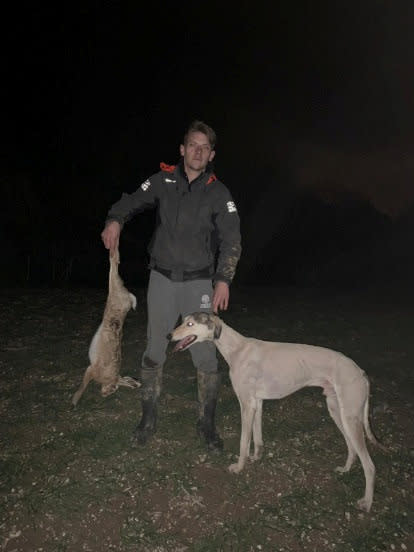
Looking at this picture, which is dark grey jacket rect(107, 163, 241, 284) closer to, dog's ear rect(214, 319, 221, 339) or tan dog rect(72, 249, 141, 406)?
dog's ear rect(214, 319, 221, 339)

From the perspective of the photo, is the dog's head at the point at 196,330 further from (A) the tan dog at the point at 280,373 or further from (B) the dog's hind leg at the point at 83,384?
(B) the dog's hind leg at the point at 83,384

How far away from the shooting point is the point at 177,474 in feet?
13.4

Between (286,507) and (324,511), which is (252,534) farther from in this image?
(324,511)

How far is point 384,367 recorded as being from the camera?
7.86 meters

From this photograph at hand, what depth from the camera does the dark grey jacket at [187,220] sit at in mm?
4152

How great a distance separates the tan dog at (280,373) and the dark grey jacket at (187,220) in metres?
0.65

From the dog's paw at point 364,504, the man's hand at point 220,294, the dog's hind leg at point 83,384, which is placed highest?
the man's hand at point 220,294

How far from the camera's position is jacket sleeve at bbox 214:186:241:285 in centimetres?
422

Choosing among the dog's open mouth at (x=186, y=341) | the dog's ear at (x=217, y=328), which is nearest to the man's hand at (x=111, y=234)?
the dog's open mouth at (x=186, y=341)

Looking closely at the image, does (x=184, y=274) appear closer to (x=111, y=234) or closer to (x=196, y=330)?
(x=196, y=330)

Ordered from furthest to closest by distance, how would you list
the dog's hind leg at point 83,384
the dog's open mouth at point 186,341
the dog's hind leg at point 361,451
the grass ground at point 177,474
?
1. the dog's hind leg at point 83,384
2. the dog's open mouth at point 186,341
3. the dog's hind leg at point 361,451
4. the grass ground at point 177,474

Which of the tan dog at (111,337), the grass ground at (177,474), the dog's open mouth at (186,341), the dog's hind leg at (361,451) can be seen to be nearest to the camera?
the grass ground at (177,474)

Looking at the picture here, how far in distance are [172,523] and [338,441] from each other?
262 centimetres

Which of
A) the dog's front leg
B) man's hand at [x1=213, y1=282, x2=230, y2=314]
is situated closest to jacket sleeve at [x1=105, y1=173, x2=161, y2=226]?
man's hand at [x1=213, y1=282, x2=230, y2=314]
